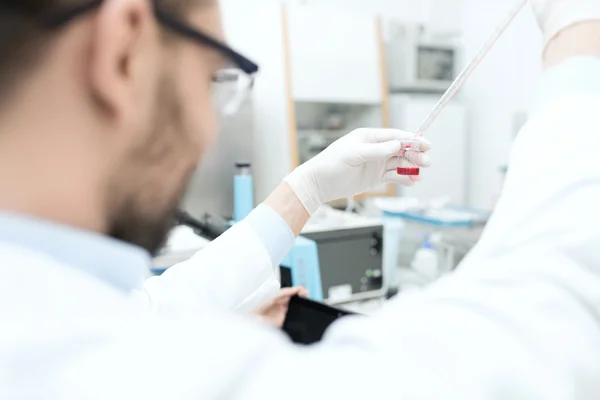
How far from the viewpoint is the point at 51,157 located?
0.41m

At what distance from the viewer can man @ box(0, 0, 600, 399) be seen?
0.36 metres

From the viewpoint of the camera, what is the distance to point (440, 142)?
9.51 feet

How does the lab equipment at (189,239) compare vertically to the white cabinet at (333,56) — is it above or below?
below

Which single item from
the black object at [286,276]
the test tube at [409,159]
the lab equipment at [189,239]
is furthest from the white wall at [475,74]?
the test tube at [409,159]

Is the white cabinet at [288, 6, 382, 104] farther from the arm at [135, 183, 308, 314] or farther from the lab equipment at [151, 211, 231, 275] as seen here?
the arm at [135, 183, 308, 314]

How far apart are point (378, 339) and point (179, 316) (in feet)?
0.58

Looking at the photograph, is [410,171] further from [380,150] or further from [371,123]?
[371,123]

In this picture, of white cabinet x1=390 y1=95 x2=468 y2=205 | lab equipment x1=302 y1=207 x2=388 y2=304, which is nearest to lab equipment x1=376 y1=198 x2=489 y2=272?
lab equipment x1=302 y1=207 x2=388 y2=304

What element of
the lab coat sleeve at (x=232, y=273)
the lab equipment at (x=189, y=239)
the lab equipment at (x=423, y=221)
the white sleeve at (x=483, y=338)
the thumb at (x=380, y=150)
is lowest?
the lab equipment at (x=423, y=221)

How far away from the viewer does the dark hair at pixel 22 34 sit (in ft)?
1.19

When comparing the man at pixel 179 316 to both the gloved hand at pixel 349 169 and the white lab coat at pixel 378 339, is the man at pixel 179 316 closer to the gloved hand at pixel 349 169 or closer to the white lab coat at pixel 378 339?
the white lab coat at pixel 378 339

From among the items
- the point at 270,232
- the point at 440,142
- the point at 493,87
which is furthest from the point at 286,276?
the point at 493,87

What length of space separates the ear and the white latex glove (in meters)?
0.49

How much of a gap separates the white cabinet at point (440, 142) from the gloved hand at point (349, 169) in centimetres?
181
